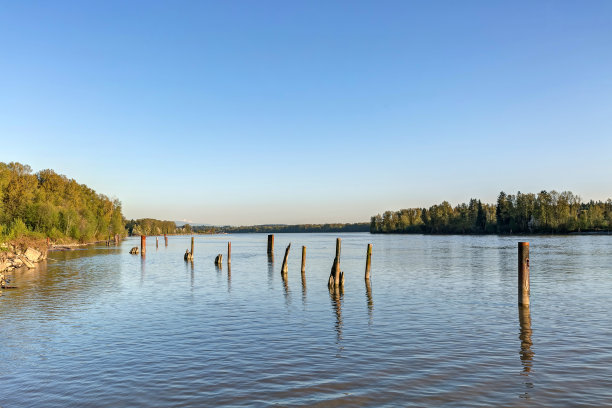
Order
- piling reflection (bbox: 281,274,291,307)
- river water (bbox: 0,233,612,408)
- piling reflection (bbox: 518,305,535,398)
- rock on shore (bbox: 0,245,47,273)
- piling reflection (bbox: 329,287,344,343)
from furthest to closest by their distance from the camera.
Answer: rock on shore (bbox: 0,245,47,273)
piling reflection (bbox: 281,274,291,307)
piling reflection (bbox: 329,287,344,343)
piling reflection (bbox: 518,305,535,398)
river water (bbox: 0,233,612,408)

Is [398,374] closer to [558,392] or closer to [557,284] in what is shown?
[558,392]

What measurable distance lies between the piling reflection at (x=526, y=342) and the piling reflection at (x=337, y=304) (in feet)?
18.8

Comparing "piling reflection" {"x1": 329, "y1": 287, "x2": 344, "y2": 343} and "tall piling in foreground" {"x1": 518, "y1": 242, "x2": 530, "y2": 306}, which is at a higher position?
"tall piling in foreground" {"x1": 518, "y1": 242, "x2": 530, "y2": 306}

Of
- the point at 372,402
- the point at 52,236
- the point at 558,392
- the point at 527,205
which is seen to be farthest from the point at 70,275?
the point at 527,205

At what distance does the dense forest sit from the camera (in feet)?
269

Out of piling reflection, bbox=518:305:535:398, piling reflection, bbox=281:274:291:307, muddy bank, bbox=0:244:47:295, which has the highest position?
muddy bank, bbox=0:244:47:295

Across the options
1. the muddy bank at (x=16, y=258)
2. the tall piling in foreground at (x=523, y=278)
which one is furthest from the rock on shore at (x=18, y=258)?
the tall piling in foreground at (x=523, y=278)

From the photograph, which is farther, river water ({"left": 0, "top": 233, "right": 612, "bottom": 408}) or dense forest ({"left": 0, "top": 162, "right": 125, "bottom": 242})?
dense forest ({"left": 0, "top": 162, "right": 125, "bottom": 242})

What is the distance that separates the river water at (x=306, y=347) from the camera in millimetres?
9820

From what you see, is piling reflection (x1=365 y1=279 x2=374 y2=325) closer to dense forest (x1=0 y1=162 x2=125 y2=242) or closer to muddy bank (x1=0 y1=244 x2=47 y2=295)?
muddy bank (x1=0 y1=244 x2=47 y2=295)

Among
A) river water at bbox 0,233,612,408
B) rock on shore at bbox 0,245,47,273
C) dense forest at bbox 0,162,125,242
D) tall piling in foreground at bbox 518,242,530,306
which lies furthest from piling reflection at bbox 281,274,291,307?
dense forest at bbox 0,162,125,242

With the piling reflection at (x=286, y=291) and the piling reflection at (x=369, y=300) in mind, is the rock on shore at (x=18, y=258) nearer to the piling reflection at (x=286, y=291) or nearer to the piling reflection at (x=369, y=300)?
the piling reflection at (x=286, y=291)

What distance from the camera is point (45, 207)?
3425 inches

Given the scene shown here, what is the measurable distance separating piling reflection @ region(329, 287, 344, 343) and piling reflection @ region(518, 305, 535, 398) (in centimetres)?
573
